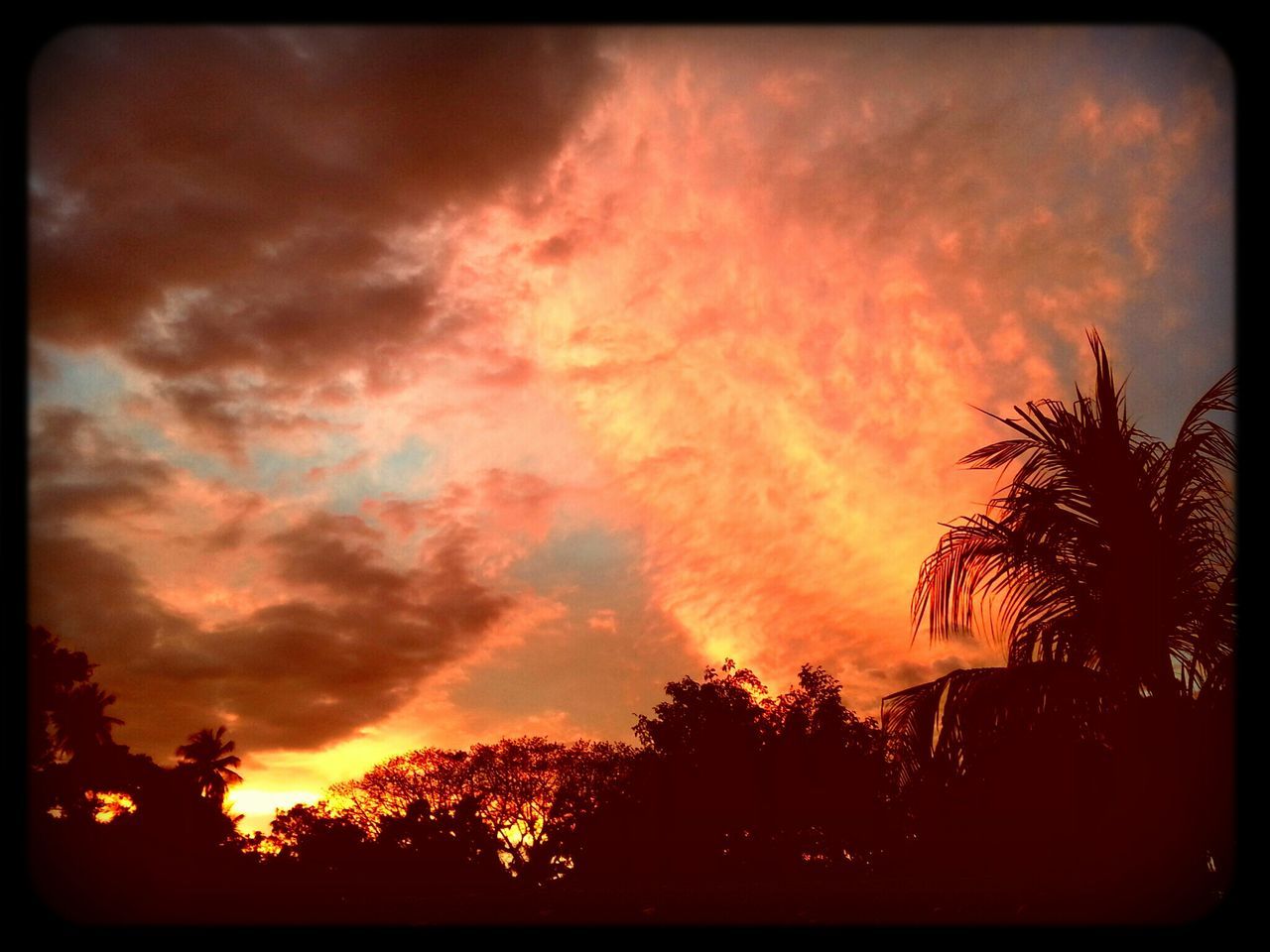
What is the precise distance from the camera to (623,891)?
5613mm

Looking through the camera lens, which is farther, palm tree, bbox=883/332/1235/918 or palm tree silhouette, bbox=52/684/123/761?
palm tree silhouette, bbox=52/684/123/761

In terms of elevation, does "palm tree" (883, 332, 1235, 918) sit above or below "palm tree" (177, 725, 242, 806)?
above

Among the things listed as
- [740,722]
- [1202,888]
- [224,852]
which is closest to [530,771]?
[740,722]

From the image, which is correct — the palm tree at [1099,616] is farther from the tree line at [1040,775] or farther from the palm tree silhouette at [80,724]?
the palm tree silhouette at [80,724]

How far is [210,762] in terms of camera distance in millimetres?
54281

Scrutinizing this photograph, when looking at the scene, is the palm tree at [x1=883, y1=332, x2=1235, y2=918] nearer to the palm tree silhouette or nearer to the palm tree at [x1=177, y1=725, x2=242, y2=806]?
the palm tree silhouette

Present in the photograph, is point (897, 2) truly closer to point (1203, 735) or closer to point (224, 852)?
point (1203, 735)

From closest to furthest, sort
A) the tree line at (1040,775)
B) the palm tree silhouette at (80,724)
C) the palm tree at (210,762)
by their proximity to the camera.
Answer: the tree line at (1040,775) < the palm tree silhouette at (80,724) < the palm tree at (210,762)

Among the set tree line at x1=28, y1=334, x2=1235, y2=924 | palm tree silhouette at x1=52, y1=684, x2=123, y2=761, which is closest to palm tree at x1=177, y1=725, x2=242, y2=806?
palm tree silhouette at x1=52, y1=684, x2=123, y2=761

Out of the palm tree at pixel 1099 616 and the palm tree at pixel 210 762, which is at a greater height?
the palm tree at pixel 1099 616

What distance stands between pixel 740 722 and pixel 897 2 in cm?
2194

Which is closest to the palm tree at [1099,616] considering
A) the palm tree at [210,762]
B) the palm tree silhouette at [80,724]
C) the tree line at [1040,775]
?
the tree line at [1040,775]

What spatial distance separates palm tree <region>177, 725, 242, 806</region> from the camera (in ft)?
172

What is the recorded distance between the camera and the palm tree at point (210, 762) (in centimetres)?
5238
